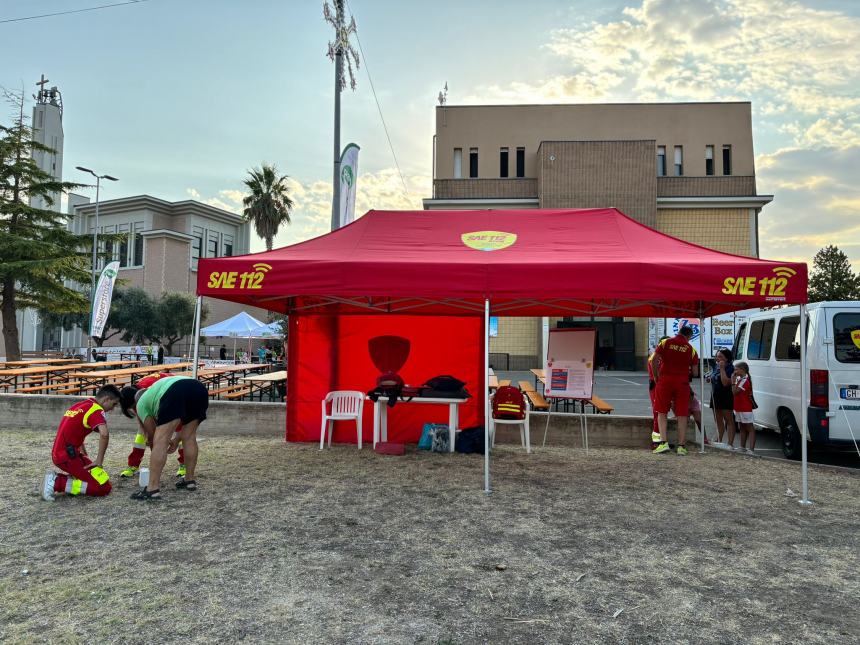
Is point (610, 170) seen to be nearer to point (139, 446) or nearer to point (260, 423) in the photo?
point (260, 423)

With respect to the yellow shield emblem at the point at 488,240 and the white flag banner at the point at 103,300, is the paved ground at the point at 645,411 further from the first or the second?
the white flag banner at the point at 103,300

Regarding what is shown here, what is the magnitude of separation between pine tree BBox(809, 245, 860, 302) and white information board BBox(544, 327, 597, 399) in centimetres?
3759

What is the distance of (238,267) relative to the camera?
562 cm

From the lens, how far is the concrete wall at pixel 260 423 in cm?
829

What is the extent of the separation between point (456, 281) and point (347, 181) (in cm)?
723

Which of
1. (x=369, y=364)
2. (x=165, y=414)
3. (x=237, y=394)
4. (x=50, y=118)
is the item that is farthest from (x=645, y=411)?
(x=50, y=118)

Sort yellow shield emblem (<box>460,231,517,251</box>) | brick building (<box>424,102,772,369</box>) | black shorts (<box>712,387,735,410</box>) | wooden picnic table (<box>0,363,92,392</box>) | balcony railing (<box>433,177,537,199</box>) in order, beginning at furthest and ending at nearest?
balcony railing (<box>433,177,537,199</box>)
brick building (<box>424,102,772,369</box>)
wooden picnic table (<box>0,363,92,392</box>)
black shorts (<box>712,387,735,410</box>)
yellow shield emblem (<box>460,231,517,251</box>)

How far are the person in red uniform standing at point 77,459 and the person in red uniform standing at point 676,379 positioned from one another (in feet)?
21.8

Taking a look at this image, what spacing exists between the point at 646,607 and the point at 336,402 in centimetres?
545

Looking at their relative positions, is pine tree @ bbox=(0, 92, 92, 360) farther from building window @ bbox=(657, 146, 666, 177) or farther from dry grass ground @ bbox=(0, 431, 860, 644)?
building window @ bbox=(657, 146, 666, 177)

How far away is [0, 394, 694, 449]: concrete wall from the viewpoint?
8.29 meters

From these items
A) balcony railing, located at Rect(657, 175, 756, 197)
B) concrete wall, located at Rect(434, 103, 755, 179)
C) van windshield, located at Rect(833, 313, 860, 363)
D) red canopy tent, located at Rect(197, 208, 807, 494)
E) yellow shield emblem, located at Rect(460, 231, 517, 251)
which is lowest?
van windshield, located at Rect(833, 313, 860, 363)

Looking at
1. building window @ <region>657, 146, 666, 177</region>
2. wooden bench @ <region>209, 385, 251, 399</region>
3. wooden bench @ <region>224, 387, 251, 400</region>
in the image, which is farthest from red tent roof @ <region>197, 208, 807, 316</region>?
building window @ <region>657, 146, 666, 177</region>

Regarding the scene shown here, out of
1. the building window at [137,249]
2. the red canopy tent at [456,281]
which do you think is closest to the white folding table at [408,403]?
the red canopy tent at [456,281]
